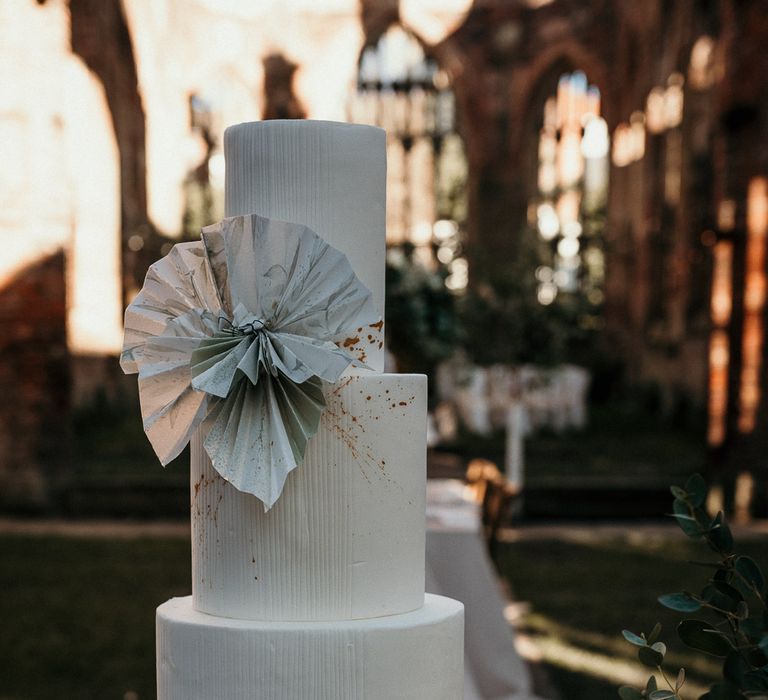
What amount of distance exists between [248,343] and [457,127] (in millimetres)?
19992

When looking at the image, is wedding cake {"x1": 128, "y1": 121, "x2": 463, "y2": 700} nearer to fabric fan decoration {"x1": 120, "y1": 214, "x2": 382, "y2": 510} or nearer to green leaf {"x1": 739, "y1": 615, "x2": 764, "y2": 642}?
fabric fan decoration {"x1": 120, "y1": 214, "x2": 382, "y2": 510}

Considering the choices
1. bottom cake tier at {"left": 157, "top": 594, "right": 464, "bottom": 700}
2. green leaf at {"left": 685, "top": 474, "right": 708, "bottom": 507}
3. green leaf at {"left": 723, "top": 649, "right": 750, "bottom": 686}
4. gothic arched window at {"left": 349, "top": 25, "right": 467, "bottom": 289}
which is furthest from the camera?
gothic arched window at {"left": 349, "top": 25, "right": 467, "bottom": 289}

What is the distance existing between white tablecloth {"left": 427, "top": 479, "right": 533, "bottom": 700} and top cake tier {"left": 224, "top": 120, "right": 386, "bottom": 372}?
11.3 ft

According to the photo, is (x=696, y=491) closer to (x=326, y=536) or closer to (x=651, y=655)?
(x=651, y=655)

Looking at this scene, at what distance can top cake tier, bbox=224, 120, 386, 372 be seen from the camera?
5.46 ft

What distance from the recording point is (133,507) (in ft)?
38.9

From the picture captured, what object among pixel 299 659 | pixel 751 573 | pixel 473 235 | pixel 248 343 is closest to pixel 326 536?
pixel 299 659

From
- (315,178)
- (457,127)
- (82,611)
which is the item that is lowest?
(82,611)

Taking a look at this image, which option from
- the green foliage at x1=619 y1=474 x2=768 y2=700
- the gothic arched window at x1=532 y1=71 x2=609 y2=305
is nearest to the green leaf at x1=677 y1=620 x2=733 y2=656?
the green foliage at x1=619 y1=474 x2=768 y2=700

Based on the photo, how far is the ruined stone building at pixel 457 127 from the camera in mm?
16656

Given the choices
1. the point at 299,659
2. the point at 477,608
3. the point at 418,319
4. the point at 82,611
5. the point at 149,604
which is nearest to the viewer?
the point at 299,659

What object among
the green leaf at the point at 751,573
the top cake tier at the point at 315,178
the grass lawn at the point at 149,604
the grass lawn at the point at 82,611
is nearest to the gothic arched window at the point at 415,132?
the grass lawn at the point at 149,604

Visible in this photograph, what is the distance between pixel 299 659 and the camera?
158cm

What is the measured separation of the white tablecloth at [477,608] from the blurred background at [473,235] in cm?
55
